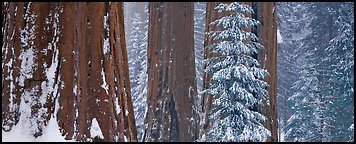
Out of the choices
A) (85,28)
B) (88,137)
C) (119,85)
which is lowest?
(88,137)

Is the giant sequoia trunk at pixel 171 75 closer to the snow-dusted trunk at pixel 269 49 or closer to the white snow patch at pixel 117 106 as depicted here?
the snow-dusted trunk at pixel 269 49

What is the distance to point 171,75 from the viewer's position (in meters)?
9.56

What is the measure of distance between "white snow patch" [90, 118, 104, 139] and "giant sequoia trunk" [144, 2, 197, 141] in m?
6.10

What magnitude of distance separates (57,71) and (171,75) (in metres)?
6.42

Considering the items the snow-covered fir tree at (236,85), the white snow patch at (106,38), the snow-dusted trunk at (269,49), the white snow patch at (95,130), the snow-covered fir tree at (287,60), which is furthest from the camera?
the snow-covered fir tree at (287,60)

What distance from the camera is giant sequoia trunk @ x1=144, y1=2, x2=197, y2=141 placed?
30.9ft

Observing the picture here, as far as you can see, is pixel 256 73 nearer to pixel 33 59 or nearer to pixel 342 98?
pixel 33 59

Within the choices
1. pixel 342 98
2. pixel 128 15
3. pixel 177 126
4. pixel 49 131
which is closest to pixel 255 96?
pixel 177 126

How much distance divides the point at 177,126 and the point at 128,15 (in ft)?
95.1

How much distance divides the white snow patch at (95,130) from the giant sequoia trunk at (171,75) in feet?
20.0

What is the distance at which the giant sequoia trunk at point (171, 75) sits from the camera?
30.9 feet

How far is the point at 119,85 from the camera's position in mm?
3475

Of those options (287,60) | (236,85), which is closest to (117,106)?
(236,85)

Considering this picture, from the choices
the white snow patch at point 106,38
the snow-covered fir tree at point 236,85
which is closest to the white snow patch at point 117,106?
the white snow patch at point 106,38
